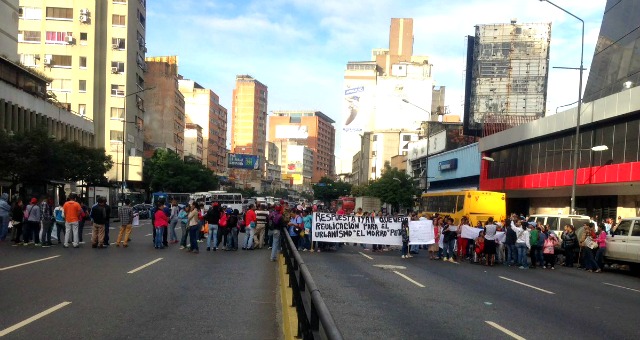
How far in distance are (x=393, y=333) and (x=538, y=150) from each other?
39.2 m

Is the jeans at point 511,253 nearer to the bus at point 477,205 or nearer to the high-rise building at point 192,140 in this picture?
the bus at point 477,205

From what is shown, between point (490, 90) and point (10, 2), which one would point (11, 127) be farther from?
point (490, 90)

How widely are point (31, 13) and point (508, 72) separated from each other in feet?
175

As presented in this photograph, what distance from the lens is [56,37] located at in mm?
73562

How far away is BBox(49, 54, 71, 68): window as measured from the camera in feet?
242

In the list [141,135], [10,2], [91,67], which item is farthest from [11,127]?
[141,135]

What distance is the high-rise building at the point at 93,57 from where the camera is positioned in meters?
73.1

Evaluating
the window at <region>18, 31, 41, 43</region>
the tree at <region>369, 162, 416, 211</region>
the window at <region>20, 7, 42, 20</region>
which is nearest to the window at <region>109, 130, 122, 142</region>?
the window at <region>18, 31, 41, 43</region>

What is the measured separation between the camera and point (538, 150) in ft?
149

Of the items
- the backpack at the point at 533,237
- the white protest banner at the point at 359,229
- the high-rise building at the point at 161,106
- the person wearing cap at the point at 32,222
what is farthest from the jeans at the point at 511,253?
the high-rise building at the point at 161,106

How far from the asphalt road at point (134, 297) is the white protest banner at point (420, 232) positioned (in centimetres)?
771

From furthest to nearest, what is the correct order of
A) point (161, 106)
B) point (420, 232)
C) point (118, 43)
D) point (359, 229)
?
point (161, 106), point (118, 43), point (359, 229), point (420, 232)

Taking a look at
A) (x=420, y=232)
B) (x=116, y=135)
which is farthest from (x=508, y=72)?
(x=116, y=135)

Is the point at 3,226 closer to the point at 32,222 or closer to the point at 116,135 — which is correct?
the point at 32,222
